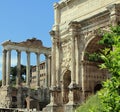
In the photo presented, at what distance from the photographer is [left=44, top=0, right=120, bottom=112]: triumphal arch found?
24.1 metres

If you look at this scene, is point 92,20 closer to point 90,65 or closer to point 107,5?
point 107,5

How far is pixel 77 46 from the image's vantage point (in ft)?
83.3

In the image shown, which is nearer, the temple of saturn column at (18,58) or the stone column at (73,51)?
the stone column at (73,51)

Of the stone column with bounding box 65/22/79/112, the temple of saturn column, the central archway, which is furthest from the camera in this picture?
the temple of saturn column

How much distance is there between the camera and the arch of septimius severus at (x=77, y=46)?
79.2ft

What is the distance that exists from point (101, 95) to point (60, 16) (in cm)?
2133

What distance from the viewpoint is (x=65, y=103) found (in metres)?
26.7

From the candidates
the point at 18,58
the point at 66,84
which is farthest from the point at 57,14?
the point at 18,58

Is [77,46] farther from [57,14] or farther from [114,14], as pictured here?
[114,14]

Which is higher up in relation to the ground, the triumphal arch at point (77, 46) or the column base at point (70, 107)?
the triumphal arch at point (77, 46)

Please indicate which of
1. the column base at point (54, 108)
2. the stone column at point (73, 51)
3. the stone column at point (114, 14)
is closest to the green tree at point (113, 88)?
the stone column at point (114, 14)

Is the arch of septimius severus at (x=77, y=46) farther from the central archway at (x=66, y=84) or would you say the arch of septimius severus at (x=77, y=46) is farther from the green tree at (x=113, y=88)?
the green tree at (x=113, y=88)

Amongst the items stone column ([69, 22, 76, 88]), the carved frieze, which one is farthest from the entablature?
stone column ([69, 22, 76, 88])

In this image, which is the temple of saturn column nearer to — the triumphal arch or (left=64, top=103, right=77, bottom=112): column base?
the triumphal arch
